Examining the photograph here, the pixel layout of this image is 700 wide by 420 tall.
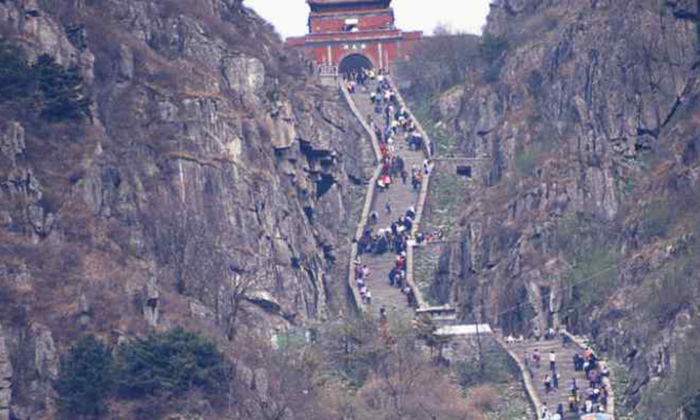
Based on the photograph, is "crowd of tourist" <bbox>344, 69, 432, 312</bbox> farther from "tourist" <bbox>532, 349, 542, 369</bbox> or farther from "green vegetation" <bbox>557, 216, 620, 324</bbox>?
"tourist" <bbox>532, 349, 542, 369</bbox>

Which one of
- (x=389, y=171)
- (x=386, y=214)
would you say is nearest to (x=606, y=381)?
(x=386, y=214)

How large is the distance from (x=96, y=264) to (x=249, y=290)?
8091 millimetres

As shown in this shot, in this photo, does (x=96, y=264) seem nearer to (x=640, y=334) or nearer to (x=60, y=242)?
(x=60, y=242)

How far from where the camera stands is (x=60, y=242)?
84250 millimetres

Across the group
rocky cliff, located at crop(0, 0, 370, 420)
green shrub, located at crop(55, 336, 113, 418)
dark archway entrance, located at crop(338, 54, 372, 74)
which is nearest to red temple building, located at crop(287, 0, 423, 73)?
dark archway entrance, located at crop(338, 54, 372, 74)

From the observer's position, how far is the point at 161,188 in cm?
9169

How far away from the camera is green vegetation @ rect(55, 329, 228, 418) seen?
7838cm

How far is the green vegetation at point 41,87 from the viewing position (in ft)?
290

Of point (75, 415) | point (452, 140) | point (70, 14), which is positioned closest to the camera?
point (75, 415)

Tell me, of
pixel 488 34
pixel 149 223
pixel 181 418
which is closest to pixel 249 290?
pixel 149 223

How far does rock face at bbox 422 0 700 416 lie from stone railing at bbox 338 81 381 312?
310cm

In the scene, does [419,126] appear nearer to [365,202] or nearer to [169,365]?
[365,202]

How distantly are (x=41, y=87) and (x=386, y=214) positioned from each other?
65.0 feet

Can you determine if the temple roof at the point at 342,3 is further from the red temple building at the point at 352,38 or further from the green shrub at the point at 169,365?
the green shrub at the point at 169,365
